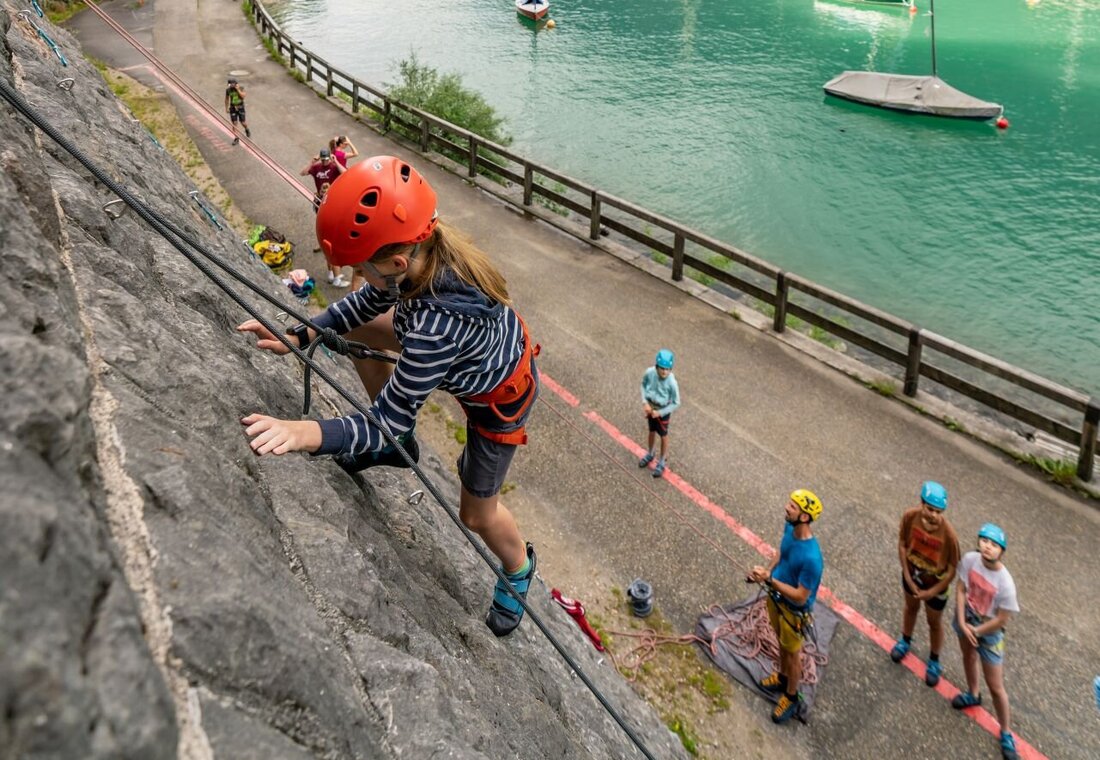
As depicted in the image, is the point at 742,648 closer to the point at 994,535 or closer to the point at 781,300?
the point at 994,535

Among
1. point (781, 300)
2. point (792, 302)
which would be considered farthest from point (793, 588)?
point (792, 302)

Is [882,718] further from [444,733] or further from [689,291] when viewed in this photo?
[689,291]

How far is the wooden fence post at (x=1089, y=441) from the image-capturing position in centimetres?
917

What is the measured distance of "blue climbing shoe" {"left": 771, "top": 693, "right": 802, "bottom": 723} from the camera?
6.75 m

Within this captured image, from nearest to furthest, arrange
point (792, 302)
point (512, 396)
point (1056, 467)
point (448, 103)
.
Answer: point (512, 396)
point (1056, 467)
point (792, 302)
point (448, 103)

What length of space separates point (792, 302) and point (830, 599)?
8.44 metres

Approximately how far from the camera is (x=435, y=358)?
3.24 meters

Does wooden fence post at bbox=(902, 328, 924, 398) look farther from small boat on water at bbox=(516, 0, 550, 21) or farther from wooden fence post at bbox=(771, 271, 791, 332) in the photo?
small boat on water at bbox=(516, 0, 550, 21)

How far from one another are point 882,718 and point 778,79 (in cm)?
3718

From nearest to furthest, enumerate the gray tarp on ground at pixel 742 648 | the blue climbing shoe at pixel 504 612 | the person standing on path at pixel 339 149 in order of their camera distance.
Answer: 1. the blue climbing shoe at pixel 504 612
2. the gray tarp on ground at pixel 742 648
3. the person standing on path at pixel 339 149

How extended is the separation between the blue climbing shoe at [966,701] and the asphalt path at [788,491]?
12cm

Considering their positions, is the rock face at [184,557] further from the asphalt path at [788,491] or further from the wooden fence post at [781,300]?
the wooden fence post at [781,300]

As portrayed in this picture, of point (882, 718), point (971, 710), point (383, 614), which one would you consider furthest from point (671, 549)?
point (383, 614)

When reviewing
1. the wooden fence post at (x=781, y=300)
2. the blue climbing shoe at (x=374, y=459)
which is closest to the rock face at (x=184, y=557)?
the blue climbing shoe at (x=374, y=459)
